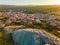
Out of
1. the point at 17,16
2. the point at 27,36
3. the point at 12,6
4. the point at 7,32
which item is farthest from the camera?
the point at 12,6

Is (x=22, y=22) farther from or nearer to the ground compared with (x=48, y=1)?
nearer to the ground

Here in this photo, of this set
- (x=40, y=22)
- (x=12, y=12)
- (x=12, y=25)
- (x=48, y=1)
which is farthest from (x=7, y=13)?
(x=48, y=1)

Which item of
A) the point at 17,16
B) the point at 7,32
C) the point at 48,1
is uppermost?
the point at 48,1

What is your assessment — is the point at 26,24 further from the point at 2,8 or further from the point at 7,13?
the point at 2,8

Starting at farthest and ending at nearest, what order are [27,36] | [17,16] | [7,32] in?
[17,16] < [7,32] < [27,36]

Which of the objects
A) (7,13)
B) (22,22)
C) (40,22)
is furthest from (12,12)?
(40,22)

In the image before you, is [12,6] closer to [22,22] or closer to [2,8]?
[2,8]

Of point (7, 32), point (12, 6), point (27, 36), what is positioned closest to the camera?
point (27, 36)

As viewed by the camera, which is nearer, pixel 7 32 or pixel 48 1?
pixel 7 32

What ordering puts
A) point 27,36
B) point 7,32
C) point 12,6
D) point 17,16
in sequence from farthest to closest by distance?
point 12,6 < point 17,16 < point 7,32 < point 27,36
